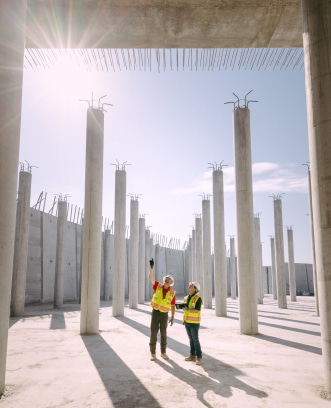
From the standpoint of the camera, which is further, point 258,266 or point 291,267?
point 258,266

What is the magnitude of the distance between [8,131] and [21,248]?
575 inches

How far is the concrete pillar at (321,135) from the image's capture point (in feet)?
17.8

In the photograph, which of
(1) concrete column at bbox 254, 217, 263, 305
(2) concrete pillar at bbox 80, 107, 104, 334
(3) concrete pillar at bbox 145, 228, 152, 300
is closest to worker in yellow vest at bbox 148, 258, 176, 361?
(2) concrete pillar at bbox 80, 107, 104, 334

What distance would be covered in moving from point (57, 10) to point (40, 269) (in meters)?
21.4

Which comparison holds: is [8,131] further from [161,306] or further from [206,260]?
[206,260]

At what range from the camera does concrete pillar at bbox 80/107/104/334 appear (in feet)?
38.9

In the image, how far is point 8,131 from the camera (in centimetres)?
574

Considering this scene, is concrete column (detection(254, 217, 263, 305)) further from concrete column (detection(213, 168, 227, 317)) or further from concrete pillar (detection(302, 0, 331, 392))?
concrete pillar (detection(302, 0, 331, 392))

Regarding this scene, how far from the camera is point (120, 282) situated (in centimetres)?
1789

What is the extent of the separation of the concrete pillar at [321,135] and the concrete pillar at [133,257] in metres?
17.4

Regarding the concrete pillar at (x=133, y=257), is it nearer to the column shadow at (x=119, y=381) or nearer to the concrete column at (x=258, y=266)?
the concrete column at (x=258, y=266)

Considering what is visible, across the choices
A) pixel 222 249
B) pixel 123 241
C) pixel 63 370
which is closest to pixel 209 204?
pixel 222 249

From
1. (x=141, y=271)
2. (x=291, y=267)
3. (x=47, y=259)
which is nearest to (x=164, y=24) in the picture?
(x=141, y=271)

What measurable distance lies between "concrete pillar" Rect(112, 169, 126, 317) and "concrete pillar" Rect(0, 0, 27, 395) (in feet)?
40.5
